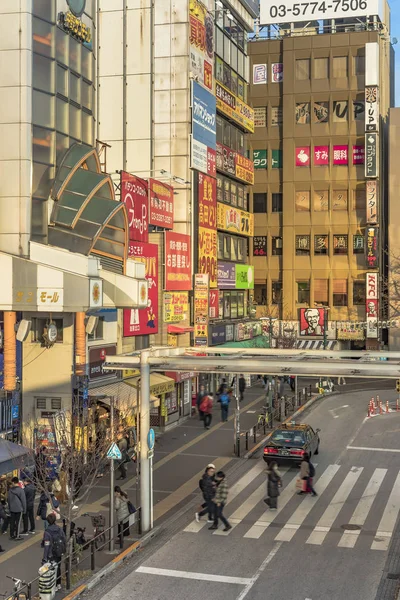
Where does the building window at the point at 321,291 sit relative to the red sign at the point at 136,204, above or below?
below

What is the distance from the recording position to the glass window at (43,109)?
1164 inches

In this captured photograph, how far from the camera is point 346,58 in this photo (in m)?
83.6

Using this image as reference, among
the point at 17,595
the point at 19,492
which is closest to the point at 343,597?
the point at 17,595

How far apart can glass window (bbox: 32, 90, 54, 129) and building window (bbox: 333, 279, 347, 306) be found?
186 feet

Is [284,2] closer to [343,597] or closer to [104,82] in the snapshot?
[104,82]

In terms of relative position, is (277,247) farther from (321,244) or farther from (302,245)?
(321,244)

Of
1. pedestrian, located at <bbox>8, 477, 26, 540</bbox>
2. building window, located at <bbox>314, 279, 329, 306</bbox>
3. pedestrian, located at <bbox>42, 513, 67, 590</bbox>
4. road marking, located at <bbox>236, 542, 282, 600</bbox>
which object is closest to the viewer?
road marking, located at <bbox>236, 542, 282, 600</bbox>

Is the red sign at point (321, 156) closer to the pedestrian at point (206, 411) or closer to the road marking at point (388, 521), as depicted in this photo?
the pedestrian at point (206, 411)

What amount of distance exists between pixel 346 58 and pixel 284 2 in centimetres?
1266

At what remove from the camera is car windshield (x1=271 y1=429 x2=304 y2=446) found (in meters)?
33.9

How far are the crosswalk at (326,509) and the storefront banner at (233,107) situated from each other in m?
32.4

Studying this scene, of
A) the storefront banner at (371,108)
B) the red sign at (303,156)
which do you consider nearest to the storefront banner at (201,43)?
the storefront banner at (371,108)

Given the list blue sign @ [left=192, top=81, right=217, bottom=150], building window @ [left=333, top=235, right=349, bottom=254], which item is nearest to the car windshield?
blue sign @ [left=192, top=81, right=217, bottom=150]

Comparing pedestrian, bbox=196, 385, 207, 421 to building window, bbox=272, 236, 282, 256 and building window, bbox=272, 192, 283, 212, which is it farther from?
building window, bbox=272, 192, 283, 212
